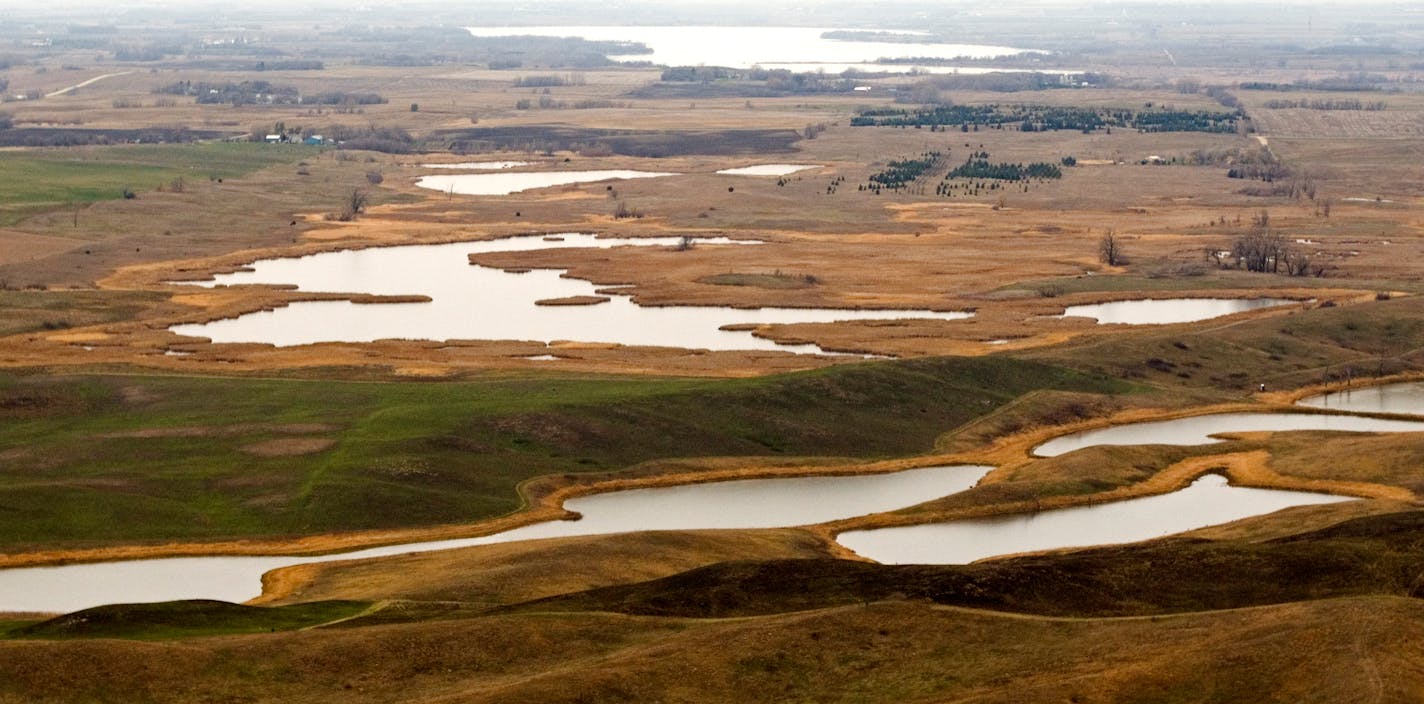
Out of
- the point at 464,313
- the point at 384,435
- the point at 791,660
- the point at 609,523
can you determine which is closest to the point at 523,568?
the point at 609,523

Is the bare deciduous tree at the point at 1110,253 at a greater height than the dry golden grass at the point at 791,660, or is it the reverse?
the dry golden grass at the point at 791,660

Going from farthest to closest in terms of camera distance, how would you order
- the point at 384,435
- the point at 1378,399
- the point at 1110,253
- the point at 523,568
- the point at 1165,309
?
the point at 1110,253, the point at 1165,309, the point at 1378,399, the point at 384,435, the point at 523,568

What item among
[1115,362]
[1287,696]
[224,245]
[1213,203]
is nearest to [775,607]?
[1287,696]

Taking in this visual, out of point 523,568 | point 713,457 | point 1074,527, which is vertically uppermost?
point 523,568

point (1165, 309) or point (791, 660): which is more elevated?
point (791, 660)

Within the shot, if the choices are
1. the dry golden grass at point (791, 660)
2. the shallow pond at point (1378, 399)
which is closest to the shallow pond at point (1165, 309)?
the shallow pond at point (1378, 399)

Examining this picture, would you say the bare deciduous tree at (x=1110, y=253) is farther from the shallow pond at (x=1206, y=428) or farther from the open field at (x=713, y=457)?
the shallow pond at (x=1206, y=428)

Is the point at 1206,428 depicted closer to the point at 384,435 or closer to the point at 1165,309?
the point at 1165,309

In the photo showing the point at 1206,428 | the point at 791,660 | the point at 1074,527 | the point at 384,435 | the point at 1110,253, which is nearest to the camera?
the point at 791,660
